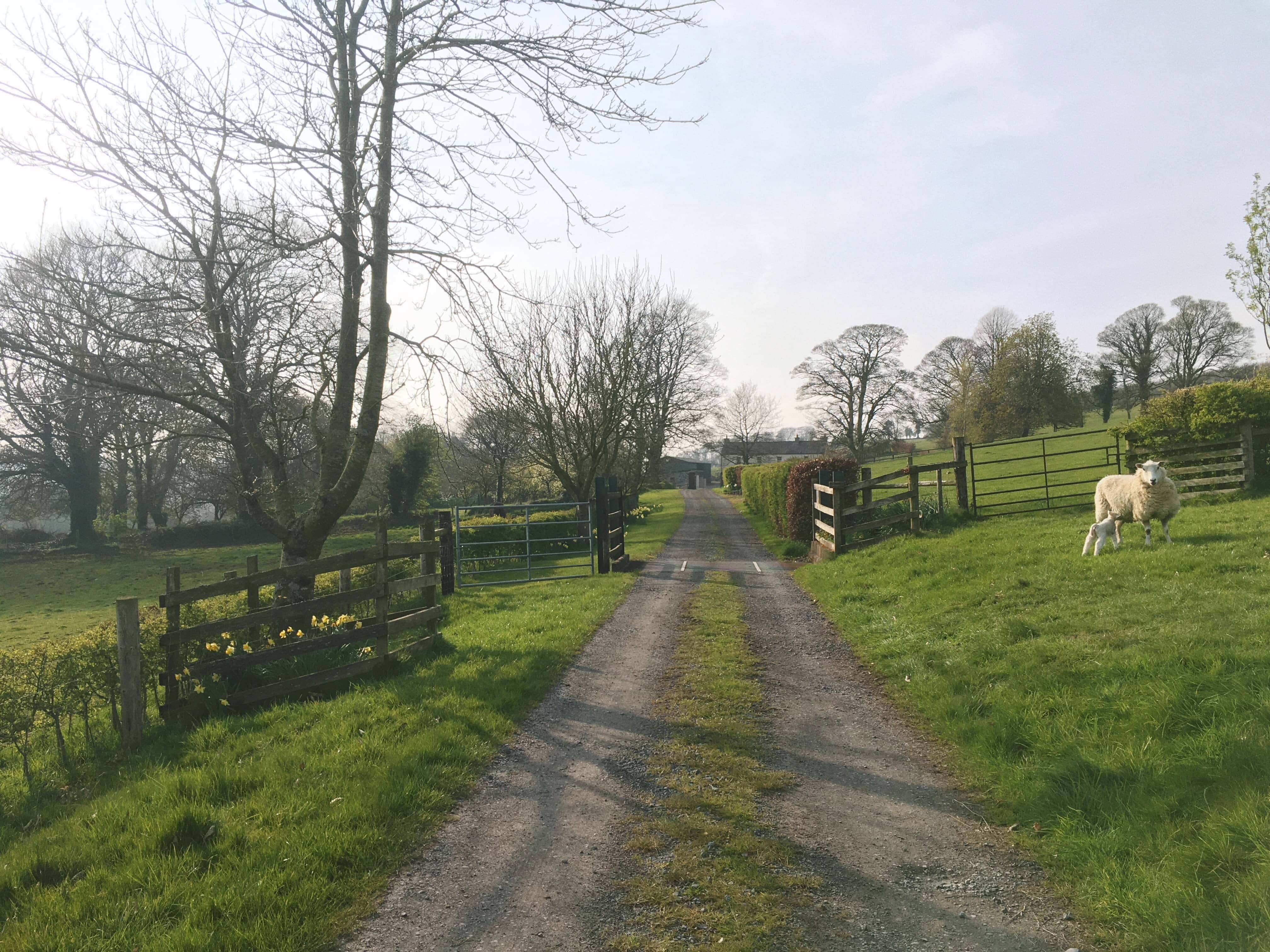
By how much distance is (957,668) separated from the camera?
6.27m

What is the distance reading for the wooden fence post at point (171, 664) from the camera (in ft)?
20.8

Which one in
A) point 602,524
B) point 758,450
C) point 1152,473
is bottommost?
point 602,524

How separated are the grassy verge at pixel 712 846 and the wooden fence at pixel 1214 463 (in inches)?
518

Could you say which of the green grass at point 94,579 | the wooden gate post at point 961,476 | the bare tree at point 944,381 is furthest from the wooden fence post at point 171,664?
the bare tree at point 944,381

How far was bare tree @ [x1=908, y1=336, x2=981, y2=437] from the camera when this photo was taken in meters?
49.8

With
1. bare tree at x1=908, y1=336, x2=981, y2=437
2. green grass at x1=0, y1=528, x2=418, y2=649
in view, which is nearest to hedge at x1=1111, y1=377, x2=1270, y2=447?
green grass at x1=0, y1=528, x2=418, y2=649

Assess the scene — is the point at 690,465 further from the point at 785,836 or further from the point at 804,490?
the point at 785,836

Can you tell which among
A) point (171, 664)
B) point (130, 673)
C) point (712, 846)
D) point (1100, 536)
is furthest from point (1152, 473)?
point (130, 673)

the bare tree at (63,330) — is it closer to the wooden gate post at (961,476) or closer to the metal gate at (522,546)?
the metal gate at (522,546)

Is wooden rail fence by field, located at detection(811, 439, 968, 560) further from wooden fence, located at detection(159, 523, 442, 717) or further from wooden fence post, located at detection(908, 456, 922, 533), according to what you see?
wooden fence, located at detection(159, 523, 442, 717)

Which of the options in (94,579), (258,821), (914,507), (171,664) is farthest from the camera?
(94,579)

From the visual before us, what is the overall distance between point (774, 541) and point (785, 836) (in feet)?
55.1

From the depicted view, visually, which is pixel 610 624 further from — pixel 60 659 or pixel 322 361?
pixel 60 659

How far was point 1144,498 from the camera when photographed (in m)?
9.63
